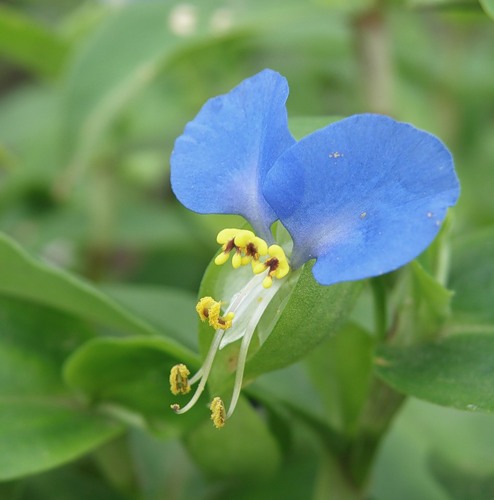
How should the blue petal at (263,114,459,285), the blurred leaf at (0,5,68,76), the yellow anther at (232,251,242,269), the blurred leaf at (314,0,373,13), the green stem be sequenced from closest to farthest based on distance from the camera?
1. the blue petal at (263,114,459,285)
2. the yellow anther at (232,251,242,269)
3. the blurred leaf at (314,0,373,13)
4. the green stem
5. the blurred leaf at (0,5,68,76)

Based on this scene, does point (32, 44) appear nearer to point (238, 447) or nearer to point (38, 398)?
point (38, 398)

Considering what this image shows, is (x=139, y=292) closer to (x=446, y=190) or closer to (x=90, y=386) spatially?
(x=90, y=386)

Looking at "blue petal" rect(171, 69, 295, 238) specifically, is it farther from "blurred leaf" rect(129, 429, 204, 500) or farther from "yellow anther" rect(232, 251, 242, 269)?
"blurred leaf" rect(129, 429, 204, 500)

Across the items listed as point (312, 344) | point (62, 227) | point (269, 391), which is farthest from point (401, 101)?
point (312, 344)

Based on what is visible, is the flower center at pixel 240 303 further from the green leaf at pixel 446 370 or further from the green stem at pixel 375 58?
the green stem at pixel 375 58

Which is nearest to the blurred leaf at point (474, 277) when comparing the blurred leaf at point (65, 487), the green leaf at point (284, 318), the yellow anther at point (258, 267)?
the green leaf at point (284, 318)

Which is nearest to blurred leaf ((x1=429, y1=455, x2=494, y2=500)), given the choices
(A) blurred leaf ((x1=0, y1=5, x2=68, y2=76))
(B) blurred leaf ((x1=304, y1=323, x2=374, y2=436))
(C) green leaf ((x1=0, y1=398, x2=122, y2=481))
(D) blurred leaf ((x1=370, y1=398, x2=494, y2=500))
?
(D) blurred leaf ((x1=370, y1=398, x2=494, y2=500))
